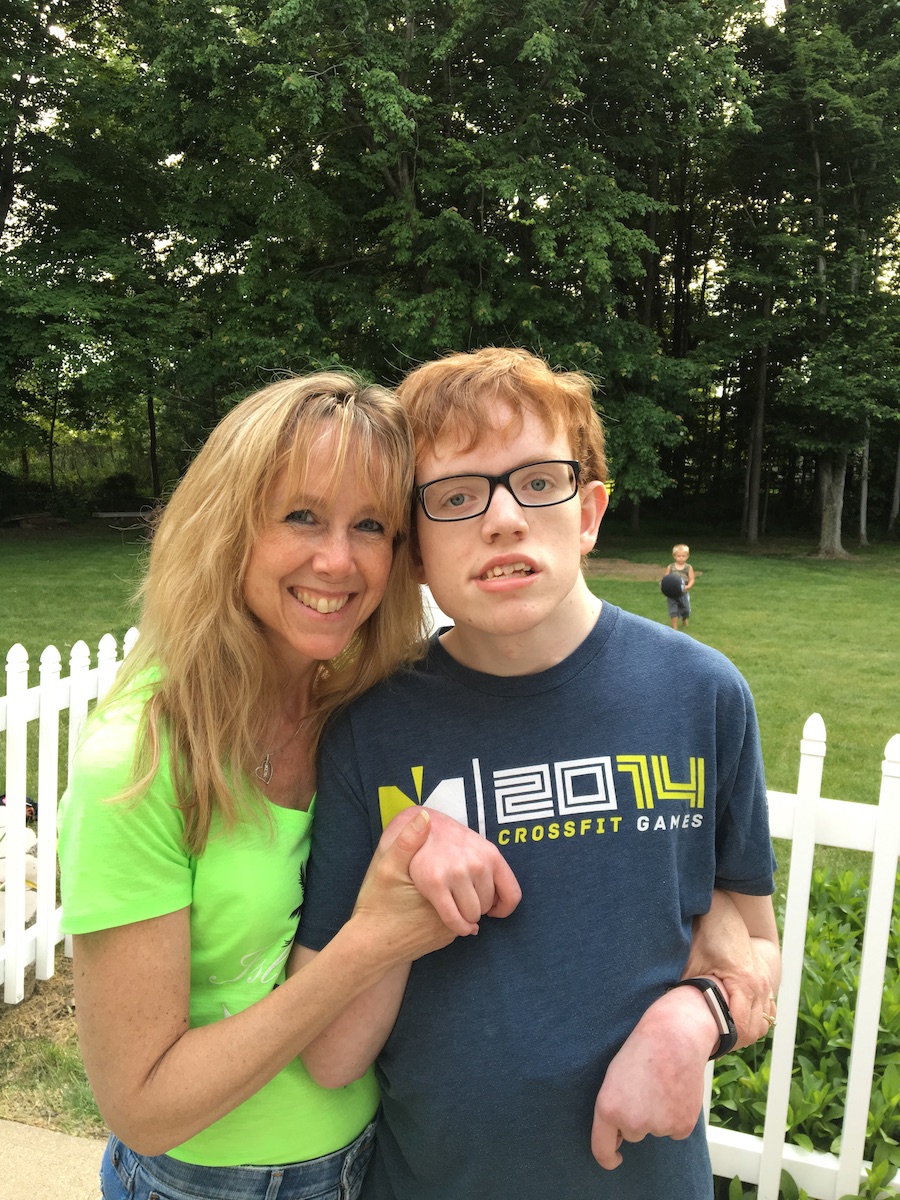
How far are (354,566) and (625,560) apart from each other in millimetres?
20908

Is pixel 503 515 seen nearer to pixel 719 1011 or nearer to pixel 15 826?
pixel 719 1011

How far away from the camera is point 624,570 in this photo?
1964 cm

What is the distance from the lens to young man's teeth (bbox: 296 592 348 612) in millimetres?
1414

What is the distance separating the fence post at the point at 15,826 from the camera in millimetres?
3811

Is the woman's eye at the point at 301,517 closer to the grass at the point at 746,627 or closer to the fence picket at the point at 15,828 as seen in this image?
the grass at the point at 746,627

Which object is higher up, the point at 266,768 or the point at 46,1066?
the point at 266,768

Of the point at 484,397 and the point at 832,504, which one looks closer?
the point at 484,397

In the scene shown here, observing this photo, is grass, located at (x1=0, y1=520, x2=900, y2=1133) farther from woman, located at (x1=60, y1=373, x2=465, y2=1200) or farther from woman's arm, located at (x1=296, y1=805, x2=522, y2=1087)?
woman's arm, located at (x1=296, y1=805, x2=522, y2=1087)

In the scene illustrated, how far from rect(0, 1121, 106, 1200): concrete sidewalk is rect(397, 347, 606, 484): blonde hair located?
2.75 m

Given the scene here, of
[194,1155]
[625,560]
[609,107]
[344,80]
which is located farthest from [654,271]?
[194,1155]

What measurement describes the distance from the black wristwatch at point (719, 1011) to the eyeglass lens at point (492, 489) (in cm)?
76

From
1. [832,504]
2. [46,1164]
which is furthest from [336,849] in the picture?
[832,504]

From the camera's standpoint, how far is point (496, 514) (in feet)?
4.41

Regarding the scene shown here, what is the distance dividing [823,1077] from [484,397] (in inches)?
101
